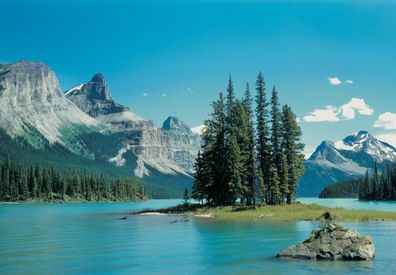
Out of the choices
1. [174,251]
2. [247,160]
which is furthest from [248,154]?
[174,251]

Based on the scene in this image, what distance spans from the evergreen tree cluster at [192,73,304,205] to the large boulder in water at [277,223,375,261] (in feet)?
181

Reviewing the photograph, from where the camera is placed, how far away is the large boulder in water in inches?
1357

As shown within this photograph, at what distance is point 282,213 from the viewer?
81.4 m

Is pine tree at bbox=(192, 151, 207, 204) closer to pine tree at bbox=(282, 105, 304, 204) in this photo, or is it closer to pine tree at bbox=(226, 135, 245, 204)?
pine tree at bbox=(226, 135, 245, 204)

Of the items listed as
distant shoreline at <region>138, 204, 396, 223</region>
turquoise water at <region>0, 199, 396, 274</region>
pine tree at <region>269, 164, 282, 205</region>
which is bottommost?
turquoise water at <region>0, 199, 396, 274</region>

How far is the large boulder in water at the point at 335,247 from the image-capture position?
113 feet

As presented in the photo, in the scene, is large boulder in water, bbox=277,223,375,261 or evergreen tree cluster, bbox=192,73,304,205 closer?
large boulder in water, bbox=277,223,375,261

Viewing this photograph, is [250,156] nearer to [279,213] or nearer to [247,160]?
[247,160]

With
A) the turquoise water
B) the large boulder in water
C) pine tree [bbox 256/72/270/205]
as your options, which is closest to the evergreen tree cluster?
pine tree [bbox 256/72/270/205]

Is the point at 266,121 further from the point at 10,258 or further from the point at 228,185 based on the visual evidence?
the point at 10,258

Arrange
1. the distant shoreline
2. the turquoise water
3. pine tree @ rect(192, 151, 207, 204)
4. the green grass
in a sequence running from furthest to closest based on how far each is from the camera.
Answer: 1. pine tree @ rect(192, 151, 207, 204)
2. the green grass
3. the distant shoreline
4. the turquoise water

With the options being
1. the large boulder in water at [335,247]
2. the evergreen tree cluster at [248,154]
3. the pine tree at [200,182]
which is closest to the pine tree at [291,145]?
the evergreen tree cluster at [248,154]

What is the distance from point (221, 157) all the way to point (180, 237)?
161ft

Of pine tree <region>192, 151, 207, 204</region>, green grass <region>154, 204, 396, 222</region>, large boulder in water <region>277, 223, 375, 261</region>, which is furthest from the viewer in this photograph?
pine tree <region>192, 151, 207, 204</region>
